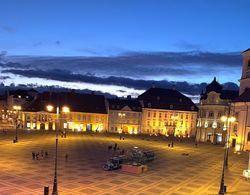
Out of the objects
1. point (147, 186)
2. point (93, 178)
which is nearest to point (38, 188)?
point (93, 178)

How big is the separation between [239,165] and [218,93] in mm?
45094

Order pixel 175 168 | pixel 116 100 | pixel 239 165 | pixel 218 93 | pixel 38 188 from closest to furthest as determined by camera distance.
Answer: pixel 38 188 < pixel 175 168 < pixel 239 165 < pixel 218 93 < pixel 116 100

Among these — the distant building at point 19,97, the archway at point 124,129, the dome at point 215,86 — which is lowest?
the archway at point 124,129

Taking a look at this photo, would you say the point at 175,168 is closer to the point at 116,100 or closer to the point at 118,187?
the point at 118,187

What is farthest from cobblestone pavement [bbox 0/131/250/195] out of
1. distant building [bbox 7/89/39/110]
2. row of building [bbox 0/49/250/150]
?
distant building [bbox 7/89/39/110]

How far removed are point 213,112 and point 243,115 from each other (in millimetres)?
24257

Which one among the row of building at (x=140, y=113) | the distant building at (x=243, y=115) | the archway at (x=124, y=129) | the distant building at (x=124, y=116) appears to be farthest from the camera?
the archway at (x=124, y=129)

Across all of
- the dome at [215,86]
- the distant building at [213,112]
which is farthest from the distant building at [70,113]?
the dome at [215,86]

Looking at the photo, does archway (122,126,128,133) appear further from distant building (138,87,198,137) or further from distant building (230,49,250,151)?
distant building (230,49,250,151)

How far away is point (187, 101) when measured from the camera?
367 feet

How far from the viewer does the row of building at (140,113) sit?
91938 millimetres

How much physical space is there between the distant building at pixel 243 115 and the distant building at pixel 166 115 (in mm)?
33682

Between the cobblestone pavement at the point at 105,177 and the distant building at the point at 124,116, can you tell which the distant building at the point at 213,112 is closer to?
the distant building at the point at 124,116

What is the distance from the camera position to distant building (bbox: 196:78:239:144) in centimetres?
8969
